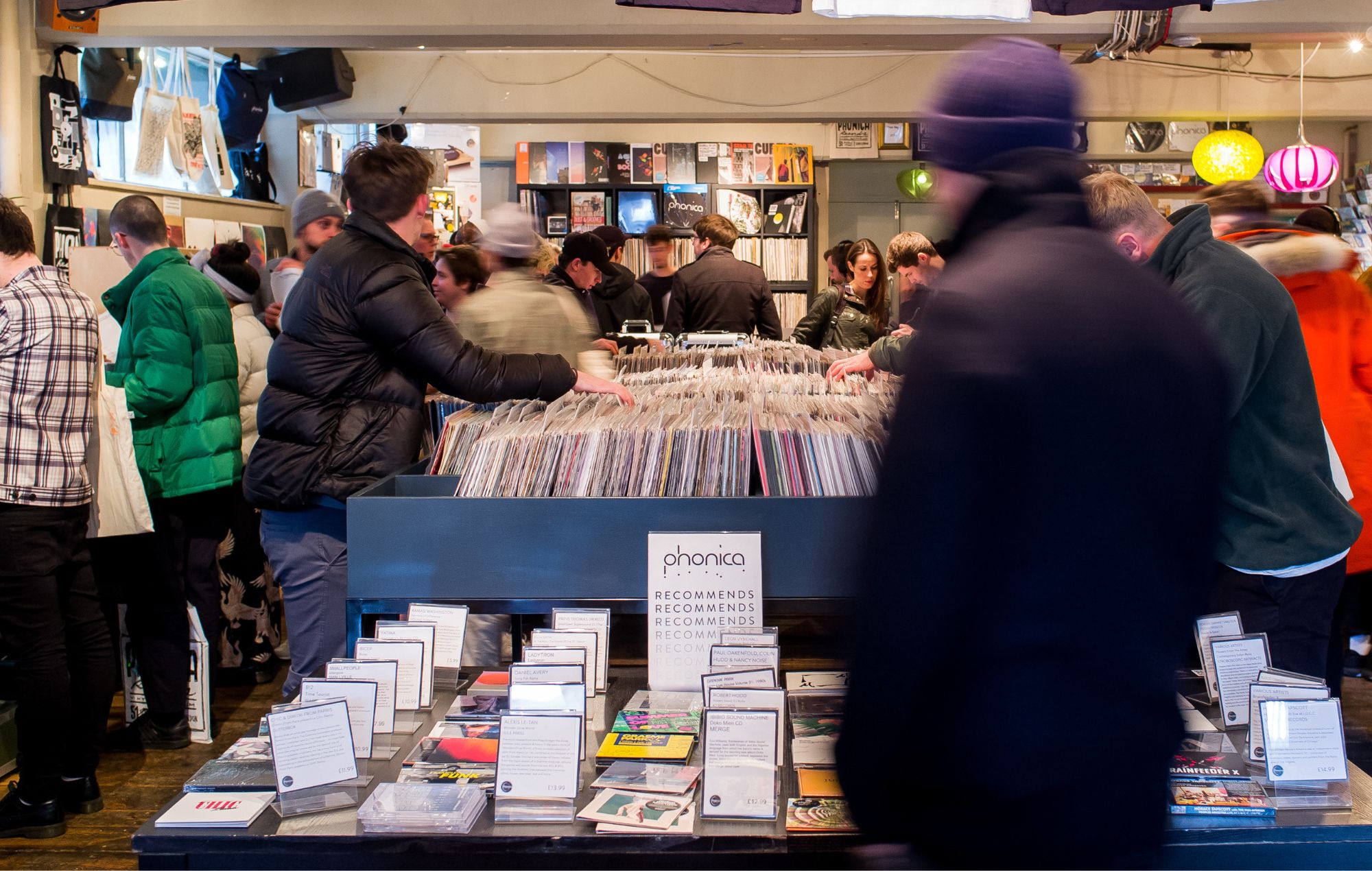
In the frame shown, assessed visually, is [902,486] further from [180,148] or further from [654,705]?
[180,148]

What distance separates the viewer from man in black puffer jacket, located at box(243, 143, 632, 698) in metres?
2.49

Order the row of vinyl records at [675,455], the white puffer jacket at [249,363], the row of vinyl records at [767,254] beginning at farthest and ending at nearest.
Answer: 1. the row of vinyl records at [767,254]
2. the white puffer jacket at [249,363]
3. the row of vinyl records at [675,455]

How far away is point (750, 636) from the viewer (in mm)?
1880

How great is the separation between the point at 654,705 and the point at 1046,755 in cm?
100

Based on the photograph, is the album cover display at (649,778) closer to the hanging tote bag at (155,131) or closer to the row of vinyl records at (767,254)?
the hanging tote bag at (155,131)

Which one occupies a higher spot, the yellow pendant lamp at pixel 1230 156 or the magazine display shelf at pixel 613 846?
the yellow pendant lamp at pixel 1230 156

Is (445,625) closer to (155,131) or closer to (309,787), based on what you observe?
(309,787)

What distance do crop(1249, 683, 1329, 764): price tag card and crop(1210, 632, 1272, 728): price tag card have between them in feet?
0.45

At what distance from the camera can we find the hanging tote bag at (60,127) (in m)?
4.91

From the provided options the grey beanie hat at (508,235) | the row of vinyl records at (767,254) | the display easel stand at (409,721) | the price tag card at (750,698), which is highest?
the row of vinyl records at (767,254)

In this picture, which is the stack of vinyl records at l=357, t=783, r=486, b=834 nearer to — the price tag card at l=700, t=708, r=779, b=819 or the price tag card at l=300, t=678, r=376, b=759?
the price tag card at l=300, t=678, r=376, b=759

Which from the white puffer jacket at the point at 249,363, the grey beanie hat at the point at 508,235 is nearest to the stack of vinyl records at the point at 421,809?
the grey beanie hat at the point at 508,235

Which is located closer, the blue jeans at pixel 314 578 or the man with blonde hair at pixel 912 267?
the blue jeans at pixel 314 578

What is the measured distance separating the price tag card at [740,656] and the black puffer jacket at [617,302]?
14.5ft
